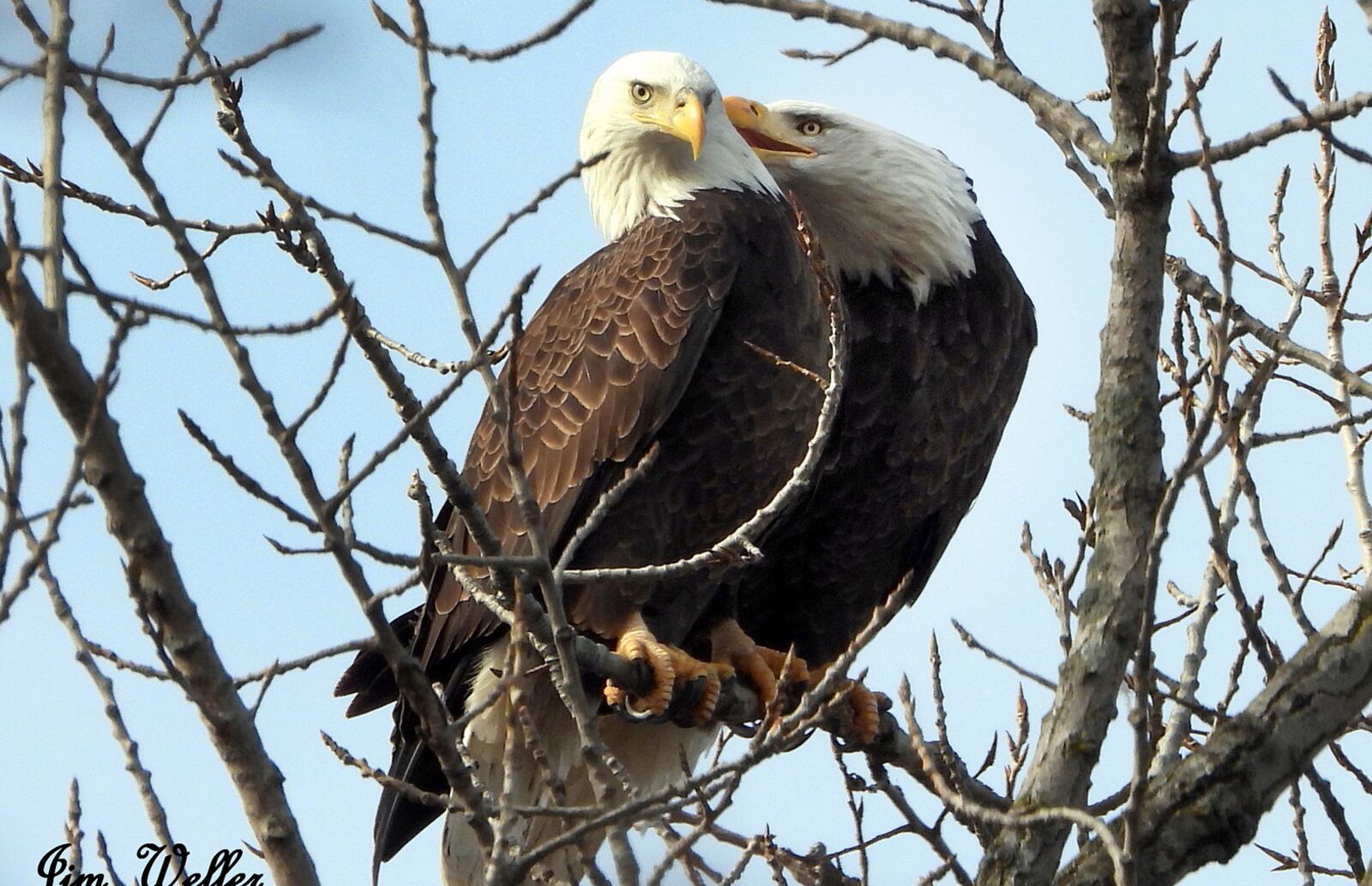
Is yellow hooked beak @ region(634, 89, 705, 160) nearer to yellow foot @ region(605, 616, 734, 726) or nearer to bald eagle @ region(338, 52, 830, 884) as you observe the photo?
bald eagle @ region(338, 52, 830, 884)

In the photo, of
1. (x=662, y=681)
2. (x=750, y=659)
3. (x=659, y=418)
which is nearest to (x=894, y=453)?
(x=750, y=659)

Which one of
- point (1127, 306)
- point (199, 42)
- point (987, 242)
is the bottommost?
point (1127, 306)

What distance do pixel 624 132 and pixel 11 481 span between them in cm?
337

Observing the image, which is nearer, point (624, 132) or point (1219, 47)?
point (1219, 47)

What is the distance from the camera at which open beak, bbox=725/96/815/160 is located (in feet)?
19.2

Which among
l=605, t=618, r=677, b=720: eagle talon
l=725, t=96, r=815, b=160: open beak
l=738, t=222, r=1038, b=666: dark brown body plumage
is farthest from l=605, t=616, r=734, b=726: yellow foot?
l=725, t=96, r=815, b=160: open beak

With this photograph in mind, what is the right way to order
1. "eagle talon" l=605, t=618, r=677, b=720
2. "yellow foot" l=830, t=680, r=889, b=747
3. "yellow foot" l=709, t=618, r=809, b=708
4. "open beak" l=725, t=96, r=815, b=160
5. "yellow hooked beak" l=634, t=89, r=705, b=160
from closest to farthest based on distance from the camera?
"eagle talon" l=605, t=618, r=677, b=720, "yellow foot" l=830, t=680, r=889, b=747, "yellow hooked beak" l=634, t=89, r=705, b=160, "yellow foot" l=709, t=618, r=809, b=708, "open beak" l=725, t=96, r=815, b=160

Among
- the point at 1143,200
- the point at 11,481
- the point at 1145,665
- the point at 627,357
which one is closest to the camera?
the point at 11,481

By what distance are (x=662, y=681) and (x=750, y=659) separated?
0.62m

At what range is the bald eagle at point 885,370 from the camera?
541cm

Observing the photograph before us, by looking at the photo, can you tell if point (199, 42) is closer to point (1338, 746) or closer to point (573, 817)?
point (573, 817)

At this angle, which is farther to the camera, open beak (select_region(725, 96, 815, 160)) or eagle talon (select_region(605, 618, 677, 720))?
open beak (select_region(725, 96, 815, 160))

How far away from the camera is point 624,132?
17.8 ft

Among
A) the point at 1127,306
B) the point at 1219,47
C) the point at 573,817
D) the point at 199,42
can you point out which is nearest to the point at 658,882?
the point at 573,817
